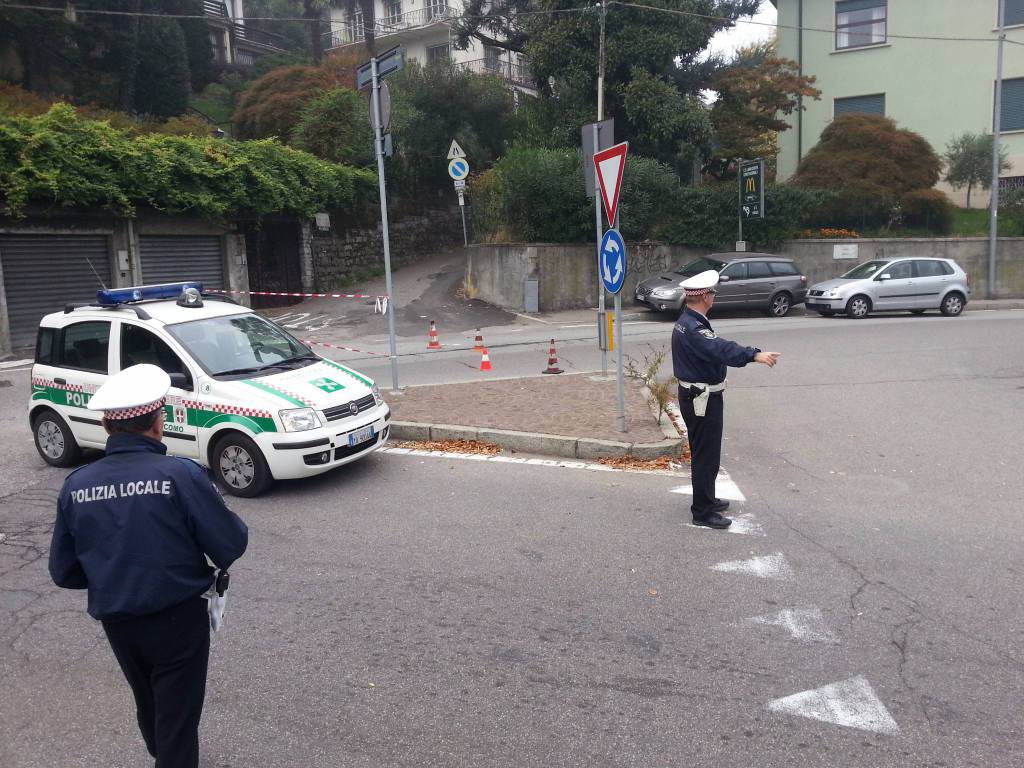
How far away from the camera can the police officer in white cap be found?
240 inches

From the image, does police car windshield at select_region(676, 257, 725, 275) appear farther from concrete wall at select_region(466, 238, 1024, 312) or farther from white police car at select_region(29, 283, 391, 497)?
white police car at select_region(29, 283, 391, 497)

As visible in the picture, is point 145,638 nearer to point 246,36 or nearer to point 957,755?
point 957,755

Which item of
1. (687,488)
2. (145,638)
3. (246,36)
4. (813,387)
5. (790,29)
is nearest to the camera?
(145,638)

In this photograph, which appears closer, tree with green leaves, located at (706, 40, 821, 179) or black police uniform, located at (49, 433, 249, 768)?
black police uniform, located at (49, 433, 249, 768)

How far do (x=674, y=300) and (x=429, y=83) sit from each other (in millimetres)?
13708

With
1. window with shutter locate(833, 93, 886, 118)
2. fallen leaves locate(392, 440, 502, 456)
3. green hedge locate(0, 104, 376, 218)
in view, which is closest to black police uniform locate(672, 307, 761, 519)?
fallen leaves locate(392, 440, 502, 456)

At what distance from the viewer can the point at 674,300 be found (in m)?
20.5

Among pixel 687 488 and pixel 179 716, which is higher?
pixel 179 716

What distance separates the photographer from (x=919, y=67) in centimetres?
3092

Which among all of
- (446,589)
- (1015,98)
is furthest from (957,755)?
(1015,98)

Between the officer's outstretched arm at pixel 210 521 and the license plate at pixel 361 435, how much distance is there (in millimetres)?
4192

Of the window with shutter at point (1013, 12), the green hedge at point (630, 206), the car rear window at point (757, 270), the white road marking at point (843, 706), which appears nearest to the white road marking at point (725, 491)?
the white road marking at point (843, 706)

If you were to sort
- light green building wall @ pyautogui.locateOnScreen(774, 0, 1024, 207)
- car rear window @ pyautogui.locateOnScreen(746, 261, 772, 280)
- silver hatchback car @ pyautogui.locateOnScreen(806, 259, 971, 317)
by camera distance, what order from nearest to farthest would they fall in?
silver hatchback car @ pyautogui.locateOnScreen(806, 259, 971, 317) < car rear window @ pyautogui.locateOnScreen(746, 261, 772, 280) < light green building wall @ pyautogui.locateOnScreen(774, 0, 1024, 207)

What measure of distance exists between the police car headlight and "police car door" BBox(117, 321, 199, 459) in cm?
87
